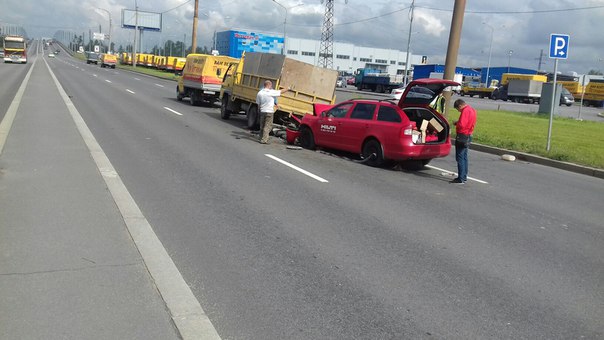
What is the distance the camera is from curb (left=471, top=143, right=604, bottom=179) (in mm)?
13031

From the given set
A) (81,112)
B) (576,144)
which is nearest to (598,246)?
(576,144)

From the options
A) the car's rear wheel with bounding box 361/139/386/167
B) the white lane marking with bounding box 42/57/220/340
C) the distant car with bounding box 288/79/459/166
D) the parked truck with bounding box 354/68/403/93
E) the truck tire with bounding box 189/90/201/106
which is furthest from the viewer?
the parked truck with bounding box 354/68/403/93

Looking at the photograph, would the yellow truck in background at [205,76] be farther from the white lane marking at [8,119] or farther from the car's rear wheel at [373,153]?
the car's rear wheel at [373,153]

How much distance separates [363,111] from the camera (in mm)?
12312

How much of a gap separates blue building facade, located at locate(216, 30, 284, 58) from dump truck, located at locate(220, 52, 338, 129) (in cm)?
8774

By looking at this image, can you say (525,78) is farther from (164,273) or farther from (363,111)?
(164,273)

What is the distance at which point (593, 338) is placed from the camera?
3.99m

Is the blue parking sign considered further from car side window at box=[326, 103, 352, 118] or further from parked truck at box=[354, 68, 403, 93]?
parked truck at box=[354, 68, 403, 93]

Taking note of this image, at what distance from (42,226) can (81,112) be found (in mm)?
12863

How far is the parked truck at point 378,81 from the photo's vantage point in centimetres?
6259

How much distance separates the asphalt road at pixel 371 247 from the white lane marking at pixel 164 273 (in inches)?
4.1

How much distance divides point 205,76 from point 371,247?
778 inches

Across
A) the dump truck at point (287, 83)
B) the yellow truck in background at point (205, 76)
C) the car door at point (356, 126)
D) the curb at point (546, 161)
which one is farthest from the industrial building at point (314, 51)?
the car door at point (356, 126)

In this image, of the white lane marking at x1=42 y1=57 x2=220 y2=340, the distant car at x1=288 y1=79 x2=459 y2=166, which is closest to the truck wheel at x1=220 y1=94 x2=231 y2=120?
the distant car at x1=288 y1=79 x2=459 y2=166
